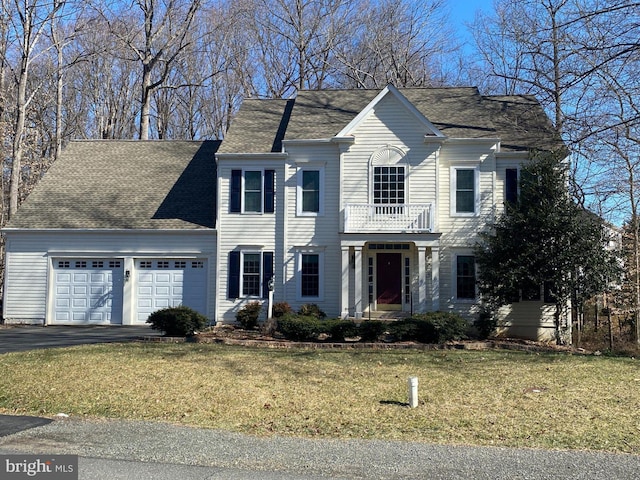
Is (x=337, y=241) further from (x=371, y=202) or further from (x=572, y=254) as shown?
(x=572, y=254)

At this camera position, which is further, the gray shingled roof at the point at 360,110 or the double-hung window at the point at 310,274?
the gray shingled roof at the point at 360,110

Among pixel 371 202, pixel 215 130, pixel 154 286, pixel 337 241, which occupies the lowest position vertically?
pixel 154 286

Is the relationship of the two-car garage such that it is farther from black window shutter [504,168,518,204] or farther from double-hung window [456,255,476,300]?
black window shutter [504,168,518,204]

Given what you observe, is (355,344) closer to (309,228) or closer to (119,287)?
(309,228)

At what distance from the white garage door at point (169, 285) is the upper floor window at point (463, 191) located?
932 centimetres

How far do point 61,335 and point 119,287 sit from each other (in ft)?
11.5

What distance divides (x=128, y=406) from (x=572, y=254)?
1304cm

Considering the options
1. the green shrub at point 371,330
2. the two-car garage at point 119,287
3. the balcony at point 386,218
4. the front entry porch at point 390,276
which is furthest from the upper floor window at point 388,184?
the two-car garage at point 119,287

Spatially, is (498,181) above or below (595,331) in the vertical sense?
above

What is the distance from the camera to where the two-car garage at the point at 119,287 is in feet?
70.0

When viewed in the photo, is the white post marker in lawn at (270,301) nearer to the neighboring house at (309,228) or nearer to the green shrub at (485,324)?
the neighboring house at (309,228)

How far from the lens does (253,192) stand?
21.2m

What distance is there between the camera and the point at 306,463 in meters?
6.48

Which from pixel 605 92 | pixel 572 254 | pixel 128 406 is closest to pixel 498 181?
pixel 572 254
